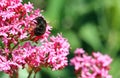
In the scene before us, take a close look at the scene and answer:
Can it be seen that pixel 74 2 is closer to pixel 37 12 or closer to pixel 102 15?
pixel 102 15

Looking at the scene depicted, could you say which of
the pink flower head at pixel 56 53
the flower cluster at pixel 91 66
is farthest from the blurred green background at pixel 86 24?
the pink flower head at pixel 56 53

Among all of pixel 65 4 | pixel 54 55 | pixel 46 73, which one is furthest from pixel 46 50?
pixel 65 4

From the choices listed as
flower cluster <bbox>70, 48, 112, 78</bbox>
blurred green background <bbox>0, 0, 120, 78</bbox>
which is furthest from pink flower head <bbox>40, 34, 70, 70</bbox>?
blurred green background <bbox>0, 0, 120, 78</bbox>

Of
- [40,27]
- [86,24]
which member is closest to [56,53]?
[40,27]

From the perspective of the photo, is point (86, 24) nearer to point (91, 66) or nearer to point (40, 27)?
point (91, 66)

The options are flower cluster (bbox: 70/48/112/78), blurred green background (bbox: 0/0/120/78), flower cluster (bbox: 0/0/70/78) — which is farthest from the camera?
blurred green background (bbox: 0/0/120/78)

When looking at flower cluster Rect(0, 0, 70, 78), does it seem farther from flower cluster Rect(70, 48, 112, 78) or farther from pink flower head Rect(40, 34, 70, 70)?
flower cluster Rect(70, 48, 112, 78)
